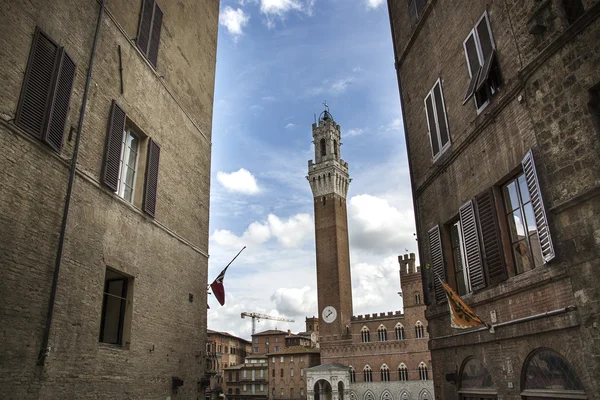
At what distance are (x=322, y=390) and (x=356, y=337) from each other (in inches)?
299

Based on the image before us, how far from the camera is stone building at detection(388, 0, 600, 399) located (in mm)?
5840

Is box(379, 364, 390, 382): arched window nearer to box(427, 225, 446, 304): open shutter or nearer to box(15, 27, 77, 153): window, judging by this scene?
box(427, 225, 446, 304): open shutter

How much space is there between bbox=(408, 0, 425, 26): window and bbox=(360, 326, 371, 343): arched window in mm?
49437

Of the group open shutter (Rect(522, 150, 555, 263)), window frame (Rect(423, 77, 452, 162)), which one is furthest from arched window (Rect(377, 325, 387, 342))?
open shutter (Rect(522, 150, 555, 263))

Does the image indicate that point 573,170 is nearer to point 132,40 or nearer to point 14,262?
point 14,262

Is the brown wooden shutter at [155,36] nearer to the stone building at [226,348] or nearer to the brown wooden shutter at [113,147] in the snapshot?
the brown wooden shutter at [113,147]

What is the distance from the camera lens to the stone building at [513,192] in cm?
584

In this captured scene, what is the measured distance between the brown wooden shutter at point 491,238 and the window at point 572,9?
9.70ft

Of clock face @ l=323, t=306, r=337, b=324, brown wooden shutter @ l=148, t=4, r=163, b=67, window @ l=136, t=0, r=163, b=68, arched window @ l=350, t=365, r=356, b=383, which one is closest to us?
window @ l=136, t=0, r=163, b=68

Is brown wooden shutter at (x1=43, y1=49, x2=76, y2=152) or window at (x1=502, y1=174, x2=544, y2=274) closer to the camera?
window at (x1=502, y1=174, x2=544, y2=274)

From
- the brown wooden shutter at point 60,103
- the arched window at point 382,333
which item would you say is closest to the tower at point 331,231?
the arched window at point 382,333

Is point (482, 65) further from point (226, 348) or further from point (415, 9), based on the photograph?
point (226, 348)

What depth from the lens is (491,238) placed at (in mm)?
8039

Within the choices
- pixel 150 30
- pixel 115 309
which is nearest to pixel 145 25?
pixel 150 30
